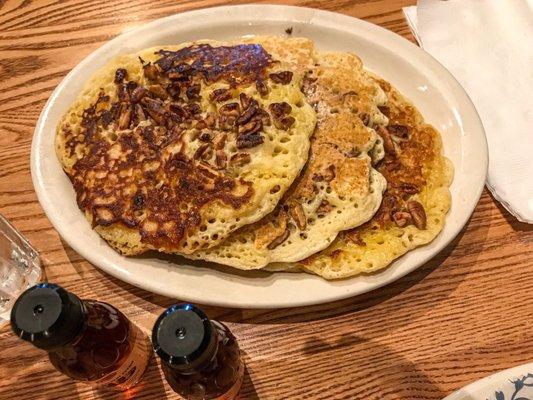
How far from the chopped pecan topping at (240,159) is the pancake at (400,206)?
290 mm

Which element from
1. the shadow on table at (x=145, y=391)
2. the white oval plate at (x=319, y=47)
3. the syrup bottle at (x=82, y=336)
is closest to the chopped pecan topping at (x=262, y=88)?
the white oval plate at (x=319, y=47)

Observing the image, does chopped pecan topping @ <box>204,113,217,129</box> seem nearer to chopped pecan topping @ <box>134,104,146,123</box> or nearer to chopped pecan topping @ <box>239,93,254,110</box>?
chopped pecan topping @ <box>239,93,254,110</box>

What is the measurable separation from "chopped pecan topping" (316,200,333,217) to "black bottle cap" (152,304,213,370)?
0.49 metres

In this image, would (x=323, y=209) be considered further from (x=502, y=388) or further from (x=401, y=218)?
(x=502, y=388)

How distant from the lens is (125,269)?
1.48 m

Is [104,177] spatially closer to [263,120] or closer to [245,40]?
[263,120]

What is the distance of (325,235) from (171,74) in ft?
2.20

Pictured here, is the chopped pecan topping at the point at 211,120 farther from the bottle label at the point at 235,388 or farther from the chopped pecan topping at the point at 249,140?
the bottle label at the point at 235,388

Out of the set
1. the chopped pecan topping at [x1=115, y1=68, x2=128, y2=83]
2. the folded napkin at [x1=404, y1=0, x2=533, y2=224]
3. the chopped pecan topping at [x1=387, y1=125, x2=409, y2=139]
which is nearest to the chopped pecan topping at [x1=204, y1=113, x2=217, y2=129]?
the chopped pecan topping at [x1=115, y1=68, x2=128, y2=83]

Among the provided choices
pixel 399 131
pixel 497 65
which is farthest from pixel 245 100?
pixel 497 65

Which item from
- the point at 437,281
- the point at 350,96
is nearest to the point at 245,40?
the point at 350,96

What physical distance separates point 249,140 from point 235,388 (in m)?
0.64

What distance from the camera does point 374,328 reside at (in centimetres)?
149

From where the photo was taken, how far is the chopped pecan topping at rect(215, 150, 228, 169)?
1.45 meters
